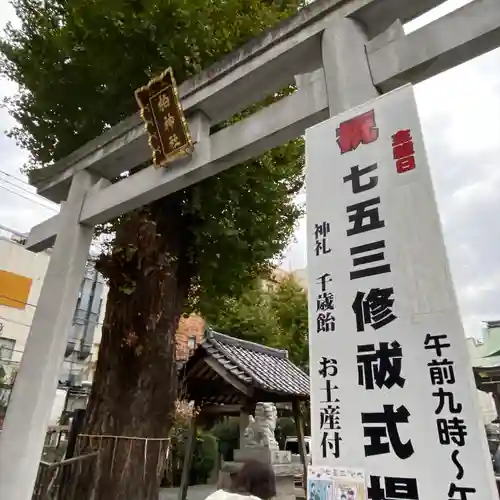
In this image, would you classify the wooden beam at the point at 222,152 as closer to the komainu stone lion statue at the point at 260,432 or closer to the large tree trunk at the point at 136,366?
the large tree trunk at the point at 136,366

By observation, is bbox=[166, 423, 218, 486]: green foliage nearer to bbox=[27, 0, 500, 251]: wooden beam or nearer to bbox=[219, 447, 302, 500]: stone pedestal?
bbox=[219, 447, 302, 500]: stone pedestal

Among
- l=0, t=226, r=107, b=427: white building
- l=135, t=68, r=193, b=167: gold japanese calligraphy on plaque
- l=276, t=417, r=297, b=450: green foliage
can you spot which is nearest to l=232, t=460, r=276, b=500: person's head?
l=135, t=68, r=193, b=167: gold japanese calligraphy on plaque

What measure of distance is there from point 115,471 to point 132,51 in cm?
480

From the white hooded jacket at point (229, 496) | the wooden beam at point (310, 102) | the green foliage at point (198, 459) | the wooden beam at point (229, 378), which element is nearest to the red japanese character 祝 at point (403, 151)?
the wooden beam at point (310, 102)

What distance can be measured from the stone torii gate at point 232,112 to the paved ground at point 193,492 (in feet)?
23.5

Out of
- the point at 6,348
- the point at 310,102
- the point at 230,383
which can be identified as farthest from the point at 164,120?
the point at 6,348

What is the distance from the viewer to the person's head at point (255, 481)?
2.88 meters

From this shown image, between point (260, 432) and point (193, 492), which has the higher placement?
point (260, 432)

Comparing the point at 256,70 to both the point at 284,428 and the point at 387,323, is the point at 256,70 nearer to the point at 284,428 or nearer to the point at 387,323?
the point at 387,323

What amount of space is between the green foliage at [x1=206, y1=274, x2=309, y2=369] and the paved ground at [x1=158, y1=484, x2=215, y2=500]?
15.5 ft

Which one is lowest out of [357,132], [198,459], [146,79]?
[198,459]

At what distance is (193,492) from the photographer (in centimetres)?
1054

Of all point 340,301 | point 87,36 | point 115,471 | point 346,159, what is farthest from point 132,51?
point 115,471

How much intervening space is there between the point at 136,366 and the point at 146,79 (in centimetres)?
353
